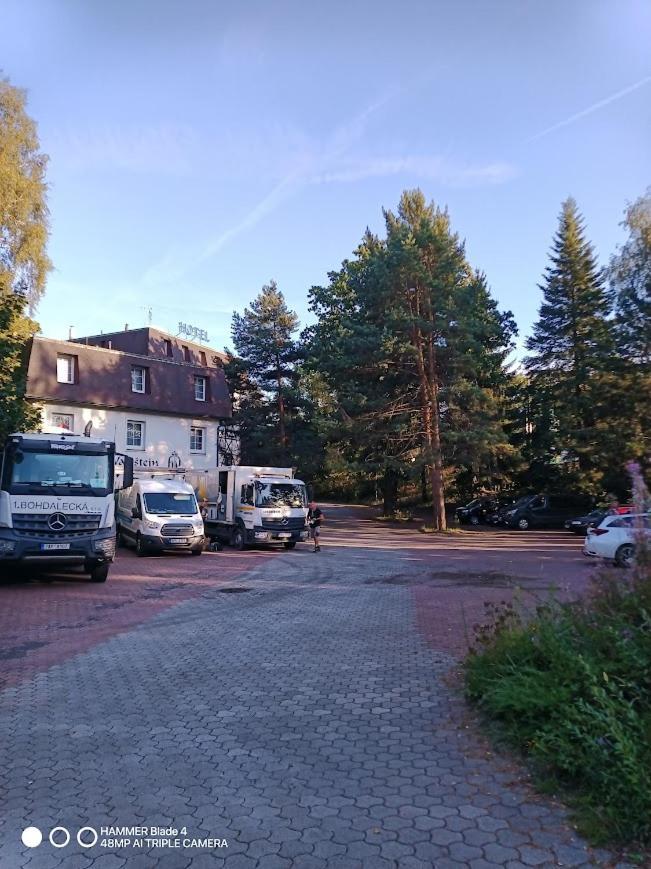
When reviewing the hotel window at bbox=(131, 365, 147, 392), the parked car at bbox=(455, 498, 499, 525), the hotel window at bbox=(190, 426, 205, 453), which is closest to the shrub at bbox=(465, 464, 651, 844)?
the hotel window at bbox=(131, 365, 147, 392)

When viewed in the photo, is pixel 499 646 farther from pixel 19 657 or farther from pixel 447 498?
pixel 447 498

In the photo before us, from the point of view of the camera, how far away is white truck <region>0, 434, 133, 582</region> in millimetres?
13234

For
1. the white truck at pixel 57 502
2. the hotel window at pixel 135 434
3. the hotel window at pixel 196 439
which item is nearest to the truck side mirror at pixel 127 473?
the white truck at pixel 57 502

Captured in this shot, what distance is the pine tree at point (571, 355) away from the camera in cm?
3428

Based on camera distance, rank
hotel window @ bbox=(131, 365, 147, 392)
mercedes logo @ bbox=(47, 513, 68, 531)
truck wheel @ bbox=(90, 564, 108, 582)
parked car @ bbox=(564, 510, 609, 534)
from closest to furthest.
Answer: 1. mercedes logo @ bbox=(47, 513, 68, 531)
2. truck wheel @ bbox=(90, 564, 108, 582)
3. parked car @ bbox=(564, 510, 609, 534)
4. hotel window @ bbox=(131, 365, 147, 392)

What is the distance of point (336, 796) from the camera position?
4.21m

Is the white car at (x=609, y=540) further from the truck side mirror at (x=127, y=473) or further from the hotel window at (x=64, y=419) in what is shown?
the hotel window at (x=64, y=419)

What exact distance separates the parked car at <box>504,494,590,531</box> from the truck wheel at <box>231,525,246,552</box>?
17.8 meters

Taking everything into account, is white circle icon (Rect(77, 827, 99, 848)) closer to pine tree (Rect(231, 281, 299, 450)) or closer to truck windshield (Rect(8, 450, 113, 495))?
truck windshield (Rect(8, 450, 113, 495))

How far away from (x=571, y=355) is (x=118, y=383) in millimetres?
25439

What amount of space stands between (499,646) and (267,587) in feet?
30.8

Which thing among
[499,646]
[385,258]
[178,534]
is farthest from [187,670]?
[385,258]

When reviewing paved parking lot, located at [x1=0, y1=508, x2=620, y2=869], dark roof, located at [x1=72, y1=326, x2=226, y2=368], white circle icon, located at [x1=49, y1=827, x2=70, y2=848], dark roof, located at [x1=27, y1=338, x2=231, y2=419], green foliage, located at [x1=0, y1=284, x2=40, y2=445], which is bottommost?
white circle icon, located at [x1=49, y1=827, x2=70, y2=848]

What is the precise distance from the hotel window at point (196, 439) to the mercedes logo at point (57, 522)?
22.0 m
